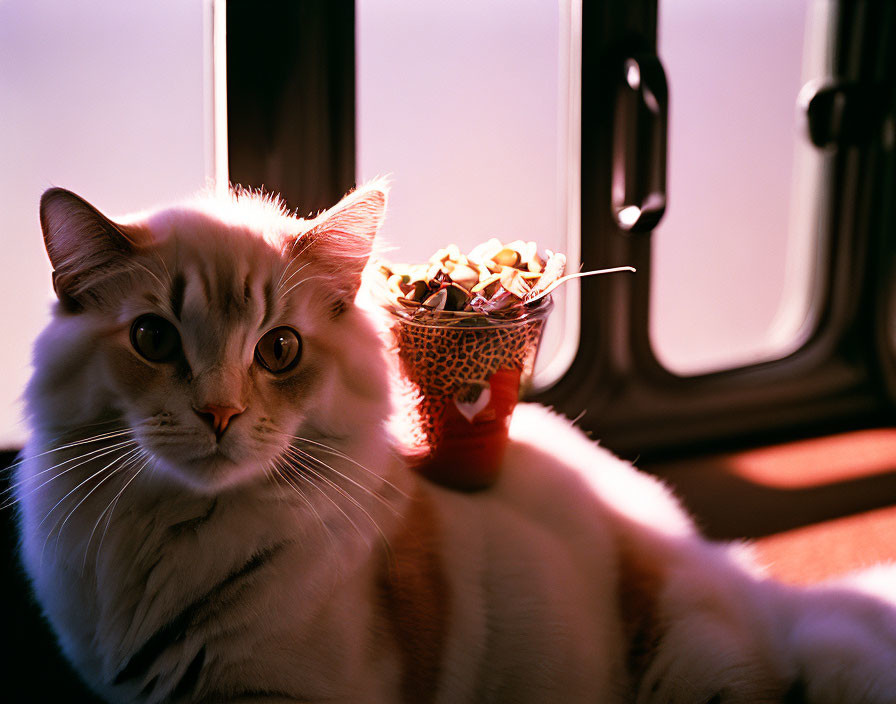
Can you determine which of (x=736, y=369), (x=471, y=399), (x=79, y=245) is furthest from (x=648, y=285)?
(x=79, y=245)

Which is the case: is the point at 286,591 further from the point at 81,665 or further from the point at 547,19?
the point at 547,19

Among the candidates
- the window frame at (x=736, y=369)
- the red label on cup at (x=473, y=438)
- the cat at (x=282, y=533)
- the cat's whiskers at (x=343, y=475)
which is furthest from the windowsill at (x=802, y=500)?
the cat's whiskers at (x=343, y=475)

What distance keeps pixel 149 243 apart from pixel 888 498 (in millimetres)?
1649

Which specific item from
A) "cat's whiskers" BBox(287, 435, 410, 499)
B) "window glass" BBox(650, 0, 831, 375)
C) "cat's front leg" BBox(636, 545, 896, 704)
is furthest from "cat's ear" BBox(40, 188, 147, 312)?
"window glass" BBox(650, 0, 831, 375)

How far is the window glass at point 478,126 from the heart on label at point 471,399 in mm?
455

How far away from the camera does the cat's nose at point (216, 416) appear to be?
73 centimetres

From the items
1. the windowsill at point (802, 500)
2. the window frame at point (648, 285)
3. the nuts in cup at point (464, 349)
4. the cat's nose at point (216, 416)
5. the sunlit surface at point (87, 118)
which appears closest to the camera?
the cat's nose at point (216, 416)

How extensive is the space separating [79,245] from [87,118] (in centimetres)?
54

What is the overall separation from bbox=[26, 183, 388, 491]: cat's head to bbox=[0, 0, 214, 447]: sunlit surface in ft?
1.18

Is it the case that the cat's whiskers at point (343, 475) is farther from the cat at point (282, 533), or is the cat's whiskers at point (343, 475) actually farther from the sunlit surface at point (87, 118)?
the sunlit surface at point (87, 118)

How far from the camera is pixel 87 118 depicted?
47.3 inches

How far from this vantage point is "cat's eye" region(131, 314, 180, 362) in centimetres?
77

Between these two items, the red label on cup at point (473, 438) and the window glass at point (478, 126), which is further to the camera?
the window glass at point (478, 126)

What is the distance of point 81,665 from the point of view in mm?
813
